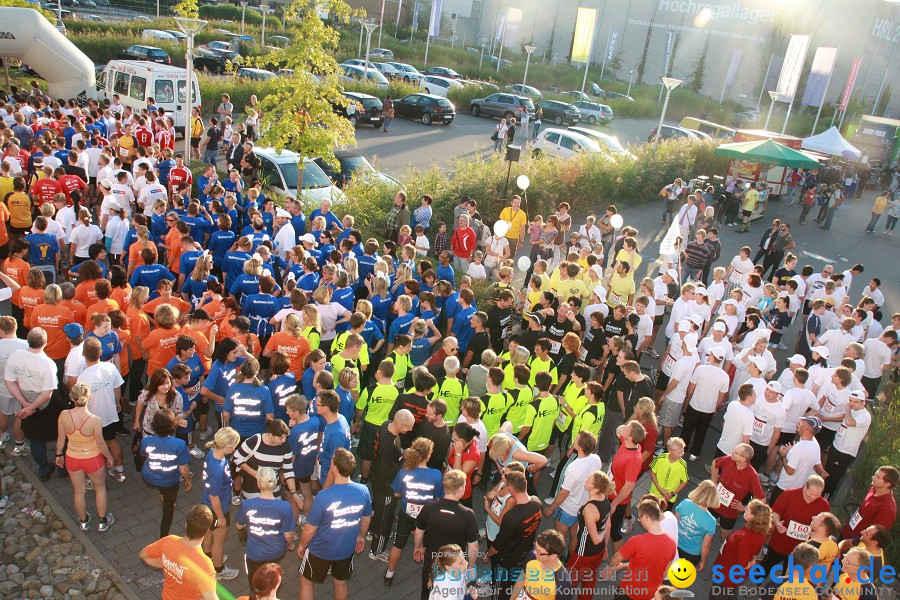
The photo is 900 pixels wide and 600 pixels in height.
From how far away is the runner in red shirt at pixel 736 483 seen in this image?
5950mm

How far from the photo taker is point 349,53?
139 feet

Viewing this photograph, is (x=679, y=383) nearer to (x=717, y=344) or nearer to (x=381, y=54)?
(x=717, y=344)

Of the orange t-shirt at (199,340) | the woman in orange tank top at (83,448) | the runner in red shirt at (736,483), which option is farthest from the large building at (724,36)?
the woman in orange tank top at (83,448)

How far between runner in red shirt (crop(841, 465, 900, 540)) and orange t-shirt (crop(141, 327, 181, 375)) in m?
7.02

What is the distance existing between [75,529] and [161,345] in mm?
1881

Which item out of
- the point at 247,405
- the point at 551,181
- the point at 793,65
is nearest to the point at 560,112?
the point at 793,65

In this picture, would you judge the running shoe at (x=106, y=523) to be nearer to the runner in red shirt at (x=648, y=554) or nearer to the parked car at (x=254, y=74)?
the runner in red shirt at (x=648, y=554)

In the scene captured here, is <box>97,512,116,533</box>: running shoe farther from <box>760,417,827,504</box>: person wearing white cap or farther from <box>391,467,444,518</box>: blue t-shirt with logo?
<box>760,417,827,504</box>: person wearing white cap

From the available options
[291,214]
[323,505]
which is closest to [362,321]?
[323,505]

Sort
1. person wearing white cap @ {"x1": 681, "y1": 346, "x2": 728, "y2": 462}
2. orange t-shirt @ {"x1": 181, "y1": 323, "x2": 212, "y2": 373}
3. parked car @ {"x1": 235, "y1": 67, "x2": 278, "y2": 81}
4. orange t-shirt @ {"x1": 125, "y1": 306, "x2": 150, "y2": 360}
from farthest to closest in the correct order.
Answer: parked car @ {"x1": 235, "y1": 67, "x2": 278, "y2": 81}
person wearing white cap @ {"x1": 681, "y1": 346, "x2": 728, "y2": 462}
orange t-shirt @ {"x1": 125, "y1": 306, "x2": 150, "y2": 360}
orange t-shirt @ {"x1": 181, "y1": 323, "x2": 212, "y2": 373}

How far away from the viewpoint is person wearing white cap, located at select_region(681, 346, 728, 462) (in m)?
7.77

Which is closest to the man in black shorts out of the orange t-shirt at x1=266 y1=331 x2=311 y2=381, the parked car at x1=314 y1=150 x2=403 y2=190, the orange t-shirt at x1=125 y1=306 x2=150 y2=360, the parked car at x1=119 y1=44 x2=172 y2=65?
the orange t-shirt at x1=266 y1=331 x2=311 y2=381

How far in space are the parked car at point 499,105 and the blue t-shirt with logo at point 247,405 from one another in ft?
94.9

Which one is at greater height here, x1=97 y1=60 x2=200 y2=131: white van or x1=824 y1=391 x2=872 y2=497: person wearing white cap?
x1=97 y1=60 x2=200 y2=131: white van
